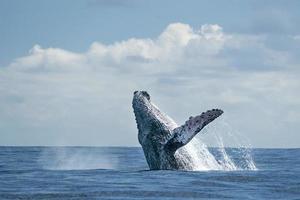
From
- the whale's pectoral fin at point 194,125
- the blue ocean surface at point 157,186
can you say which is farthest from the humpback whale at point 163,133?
the blue ocean surface at point 157,186

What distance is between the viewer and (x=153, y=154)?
18297mm

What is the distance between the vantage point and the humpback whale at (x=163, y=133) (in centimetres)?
1711

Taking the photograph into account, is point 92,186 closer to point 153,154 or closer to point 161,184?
point 161,184

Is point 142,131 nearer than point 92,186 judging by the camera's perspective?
No

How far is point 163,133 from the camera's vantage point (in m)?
18.4

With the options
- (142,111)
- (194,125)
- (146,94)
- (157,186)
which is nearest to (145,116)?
(142,111)

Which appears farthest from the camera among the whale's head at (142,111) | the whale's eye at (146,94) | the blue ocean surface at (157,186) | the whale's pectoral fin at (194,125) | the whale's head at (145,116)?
the whale's eye at (146,94)

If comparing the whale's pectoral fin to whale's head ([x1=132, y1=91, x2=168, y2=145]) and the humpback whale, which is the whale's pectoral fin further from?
whale's head ([x1=132, y1=91, x2=168, y2=145])

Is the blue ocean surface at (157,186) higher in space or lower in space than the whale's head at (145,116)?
lower

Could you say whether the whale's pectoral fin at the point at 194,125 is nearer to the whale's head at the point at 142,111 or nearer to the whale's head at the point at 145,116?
the whale's head at the point at 145,116

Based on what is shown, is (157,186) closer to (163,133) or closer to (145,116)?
(163,133)

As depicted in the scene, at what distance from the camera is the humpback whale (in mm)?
17109

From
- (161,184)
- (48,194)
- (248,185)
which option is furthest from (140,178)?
(48,194)

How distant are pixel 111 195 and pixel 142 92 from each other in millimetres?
7578
